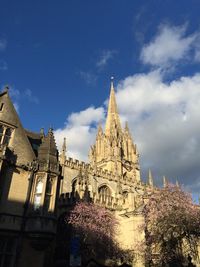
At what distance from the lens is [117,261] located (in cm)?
2694

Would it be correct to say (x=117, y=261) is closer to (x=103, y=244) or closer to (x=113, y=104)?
(x=103, y=244)

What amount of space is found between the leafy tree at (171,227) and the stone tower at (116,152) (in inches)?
961

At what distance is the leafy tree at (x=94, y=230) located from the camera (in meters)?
25.0

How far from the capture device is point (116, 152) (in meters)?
56.9

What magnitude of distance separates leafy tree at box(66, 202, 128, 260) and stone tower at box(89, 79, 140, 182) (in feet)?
75.2

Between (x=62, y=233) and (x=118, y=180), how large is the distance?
2189cm

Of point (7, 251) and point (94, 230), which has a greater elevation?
point (94, 230)

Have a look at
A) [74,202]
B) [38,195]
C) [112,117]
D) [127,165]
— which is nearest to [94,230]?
[74,202]

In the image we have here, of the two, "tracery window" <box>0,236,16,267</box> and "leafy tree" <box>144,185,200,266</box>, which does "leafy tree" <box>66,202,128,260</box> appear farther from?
"tracery window" <box>0,236,16,267</box>

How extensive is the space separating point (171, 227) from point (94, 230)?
7.24m

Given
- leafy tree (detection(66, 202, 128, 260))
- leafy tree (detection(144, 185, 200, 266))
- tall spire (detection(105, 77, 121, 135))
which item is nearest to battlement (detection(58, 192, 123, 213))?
leafy tree (detection(66, 202, 128, 260))

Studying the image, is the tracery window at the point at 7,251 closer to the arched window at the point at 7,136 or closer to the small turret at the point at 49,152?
the small turret at the point at 49,152

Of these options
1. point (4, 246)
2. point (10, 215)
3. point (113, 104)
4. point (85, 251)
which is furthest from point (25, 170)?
point (113, 104)

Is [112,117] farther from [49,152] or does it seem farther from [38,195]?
[38,195]
